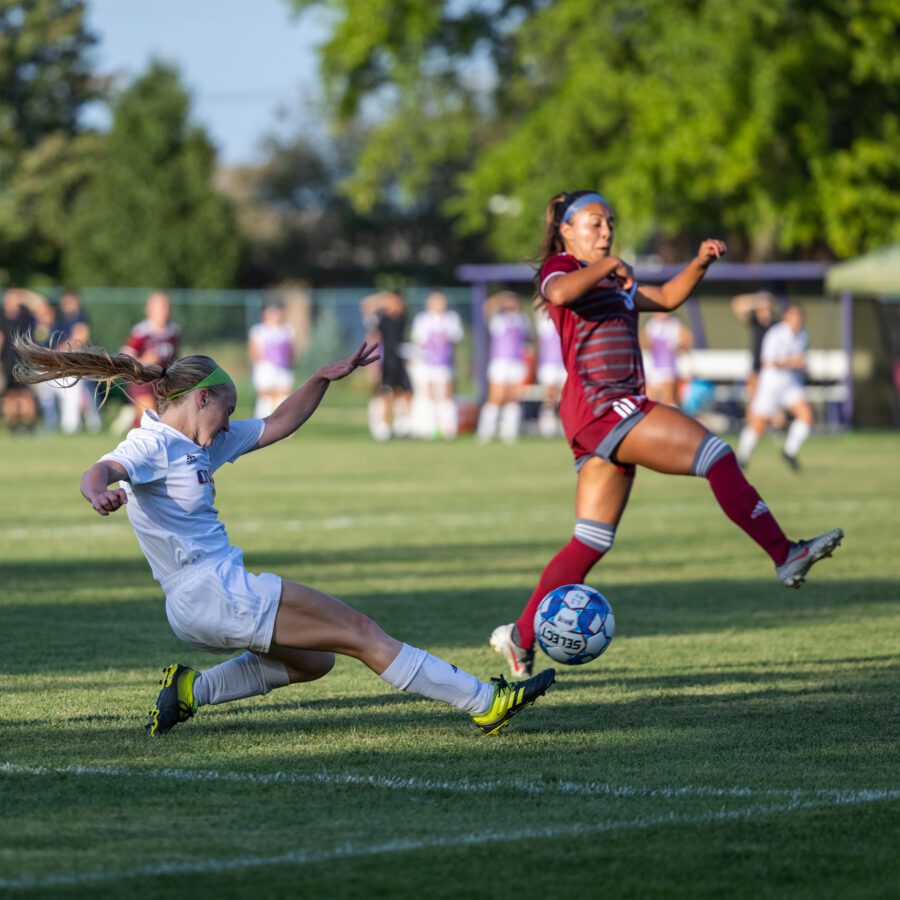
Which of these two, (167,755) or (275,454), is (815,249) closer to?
(275,454)

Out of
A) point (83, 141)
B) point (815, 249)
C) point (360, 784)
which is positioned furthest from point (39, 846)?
point (83, 141)

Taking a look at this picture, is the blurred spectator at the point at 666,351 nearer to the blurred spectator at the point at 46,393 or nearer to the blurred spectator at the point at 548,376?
the blurred spectator at the point at 548,376

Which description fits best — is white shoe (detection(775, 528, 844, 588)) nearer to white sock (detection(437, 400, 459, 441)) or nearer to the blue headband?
the blue headband

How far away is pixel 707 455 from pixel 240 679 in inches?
89.6

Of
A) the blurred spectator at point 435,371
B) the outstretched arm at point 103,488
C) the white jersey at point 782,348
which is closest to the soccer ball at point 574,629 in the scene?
the outstretched arm at point 103,488

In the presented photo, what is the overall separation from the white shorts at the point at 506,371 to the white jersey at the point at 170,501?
23630mm

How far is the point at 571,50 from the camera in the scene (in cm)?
3606

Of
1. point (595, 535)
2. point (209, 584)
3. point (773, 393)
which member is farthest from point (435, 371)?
point (209, 584)

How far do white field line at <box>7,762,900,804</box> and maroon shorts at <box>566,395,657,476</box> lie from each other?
7.57 feet

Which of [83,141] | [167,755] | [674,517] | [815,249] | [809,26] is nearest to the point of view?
[167,755]

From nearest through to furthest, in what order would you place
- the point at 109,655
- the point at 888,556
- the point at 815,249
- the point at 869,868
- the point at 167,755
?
1. the point at 869,868
2. the point at 167,755
3. the point at 109,655
4. the point at 888,556
5. the point at 815,249

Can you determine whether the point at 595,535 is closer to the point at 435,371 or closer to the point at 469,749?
the point at 469,749

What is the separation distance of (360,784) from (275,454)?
780 inches

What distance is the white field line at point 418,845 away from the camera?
4.21 metres
